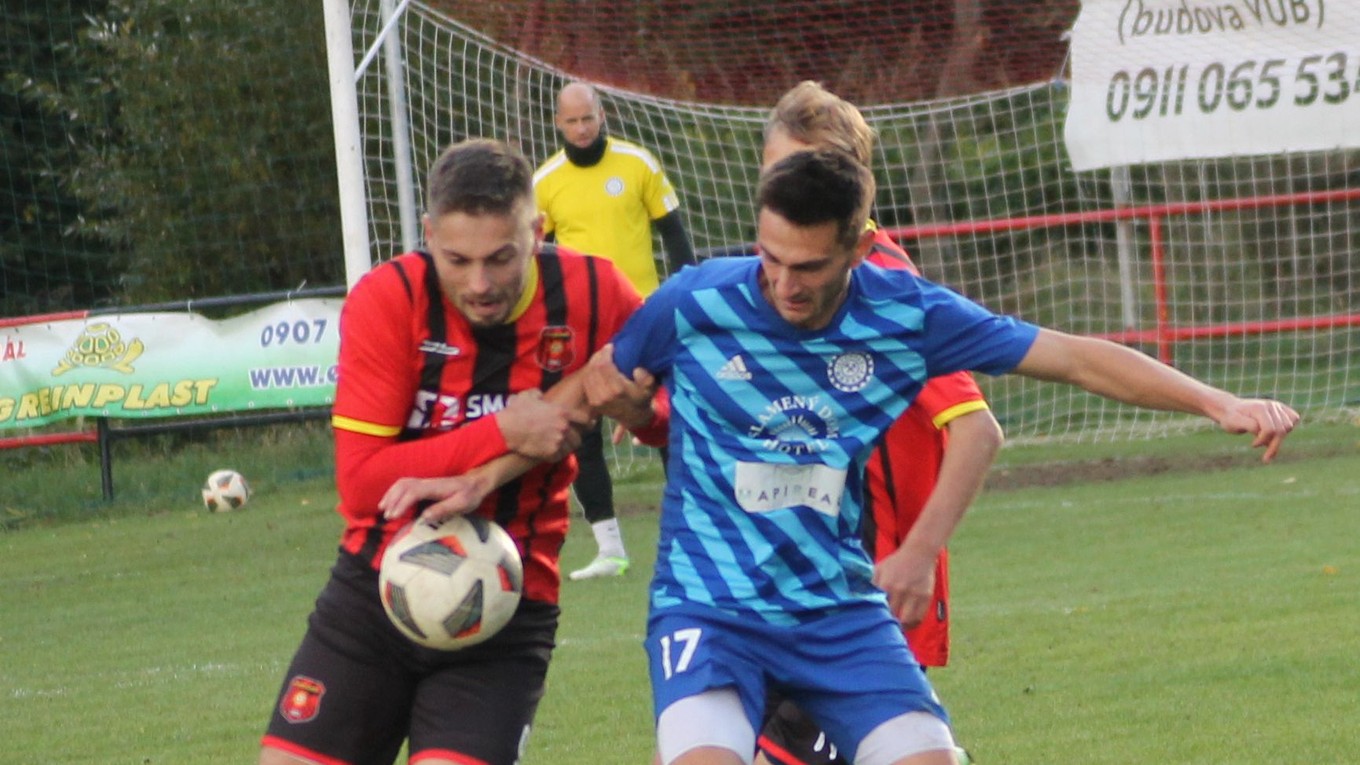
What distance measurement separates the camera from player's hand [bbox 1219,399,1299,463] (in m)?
3.37

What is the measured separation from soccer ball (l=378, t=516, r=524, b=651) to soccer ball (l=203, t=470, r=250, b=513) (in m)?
8.21

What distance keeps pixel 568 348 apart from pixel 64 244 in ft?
55.6

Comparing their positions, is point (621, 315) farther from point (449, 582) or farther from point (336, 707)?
point (336, 707)

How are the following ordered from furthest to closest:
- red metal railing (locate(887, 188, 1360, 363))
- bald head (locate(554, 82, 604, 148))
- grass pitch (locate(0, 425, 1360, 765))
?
red metal railing (locate(887, 188, 1360, 363))
bald head (locate(554, 82, 604, 148))
grass pitch (locate(0, 425, 1360, 765))

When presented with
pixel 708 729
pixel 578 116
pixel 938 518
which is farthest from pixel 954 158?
pixel 708 729

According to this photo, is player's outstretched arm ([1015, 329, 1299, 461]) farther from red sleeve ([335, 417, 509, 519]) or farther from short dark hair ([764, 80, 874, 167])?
red sleeve ([335, 417, 509, 519])

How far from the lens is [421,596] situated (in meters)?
3.57

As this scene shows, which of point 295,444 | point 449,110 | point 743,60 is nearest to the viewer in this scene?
point 449,110

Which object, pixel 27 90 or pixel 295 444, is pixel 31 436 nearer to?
pixel 295 444

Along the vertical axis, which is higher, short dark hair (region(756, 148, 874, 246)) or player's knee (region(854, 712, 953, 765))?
short dark hair (region(756, 148, 874, 246))

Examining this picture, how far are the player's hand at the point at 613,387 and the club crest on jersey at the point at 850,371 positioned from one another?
1.15ft

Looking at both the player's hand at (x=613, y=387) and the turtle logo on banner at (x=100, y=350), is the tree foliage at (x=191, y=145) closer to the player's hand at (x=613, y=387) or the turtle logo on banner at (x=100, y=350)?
the turtle logo on banner at (x=100, y=350)

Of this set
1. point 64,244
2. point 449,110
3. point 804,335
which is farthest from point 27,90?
point 804,335

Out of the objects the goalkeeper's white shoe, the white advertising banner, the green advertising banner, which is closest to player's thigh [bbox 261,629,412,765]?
the goalkeeper's white shoe
